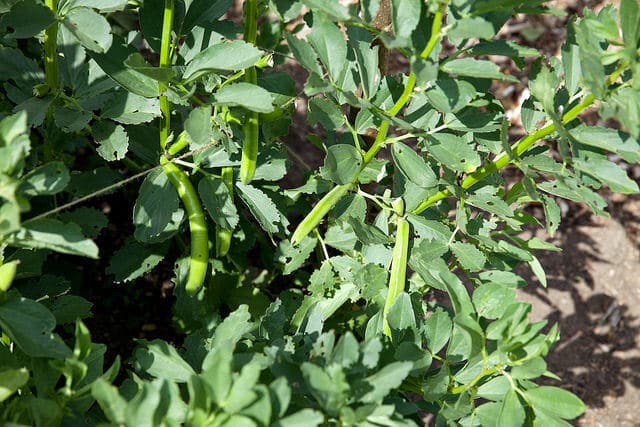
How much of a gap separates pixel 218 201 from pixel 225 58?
44 centimetres

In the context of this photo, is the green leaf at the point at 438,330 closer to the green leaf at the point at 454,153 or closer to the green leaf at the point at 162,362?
the green leaf at the point at 454,153

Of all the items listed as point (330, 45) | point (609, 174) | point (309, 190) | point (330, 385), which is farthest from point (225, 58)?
point (609, 174)

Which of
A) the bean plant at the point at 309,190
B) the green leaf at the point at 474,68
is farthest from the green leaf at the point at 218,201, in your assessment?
the green leaf at the point at 474,68

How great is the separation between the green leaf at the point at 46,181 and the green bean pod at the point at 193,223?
1.96ft

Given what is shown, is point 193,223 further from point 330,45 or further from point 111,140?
point 330,45

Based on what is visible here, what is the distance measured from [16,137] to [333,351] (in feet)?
2.30

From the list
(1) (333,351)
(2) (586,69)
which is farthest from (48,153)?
(2) (586,69)

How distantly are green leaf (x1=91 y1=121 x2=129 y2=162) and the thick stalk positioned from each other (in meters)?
0.31

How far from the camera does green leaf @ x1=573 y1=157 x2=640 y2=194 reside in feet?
5.11

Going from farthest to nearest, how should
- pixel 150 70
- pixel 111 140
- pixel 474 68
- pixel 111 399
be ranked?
pixel 111 140, pixel 150 70, pixel 474 68, pixel 111 399

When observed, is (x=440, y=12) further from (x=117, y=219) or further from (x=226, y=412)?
(x=117, y=219)

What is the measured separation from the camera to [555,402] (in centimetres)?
147

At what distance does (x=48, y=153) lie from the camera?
207 cm

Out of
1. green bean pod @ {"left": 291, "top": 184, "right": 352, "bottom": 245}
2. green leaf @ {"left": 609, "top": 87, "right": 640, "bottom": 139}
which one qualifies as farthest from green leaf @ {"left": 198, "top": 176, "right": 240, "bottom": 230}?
green leaf @ {"left": 609, "top": 87, "right": 640, "bottom": 139}
